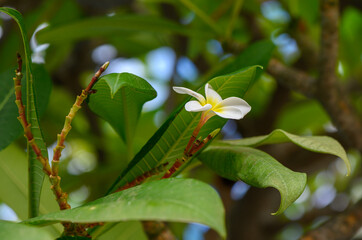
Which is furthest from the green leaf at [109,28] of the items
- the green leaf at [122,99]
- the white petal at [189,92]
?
the white petal at [189,92]

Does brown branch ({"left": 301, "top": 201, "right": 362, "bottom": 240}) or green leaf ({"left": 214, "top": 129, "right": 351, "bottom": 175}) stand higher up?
A: green leaf ({"left": 214, "top": 129, "right": 351, "bottom": 175})

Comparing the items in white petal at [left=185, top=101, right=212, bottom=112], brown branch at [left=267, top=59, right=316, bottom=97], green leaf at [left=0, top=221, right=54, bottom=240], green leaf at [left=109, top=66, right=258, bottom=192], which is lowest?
brown branch at [left=267, top=59, right=316, bottom=97]

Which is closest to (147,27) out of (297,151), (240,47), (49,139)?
(240,47)

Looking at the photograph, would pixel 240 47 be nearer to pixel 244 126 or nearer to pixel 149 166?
pixel 244 126

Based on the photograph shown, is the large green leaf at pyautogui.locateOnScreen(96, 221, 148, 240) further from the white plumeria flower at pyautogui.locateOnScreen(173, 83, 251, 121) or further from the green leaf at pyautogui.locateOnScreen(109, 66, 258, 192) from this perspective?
the white plumeria flower at pyautogui.locateOnScreen(173, 83, 251, 121)

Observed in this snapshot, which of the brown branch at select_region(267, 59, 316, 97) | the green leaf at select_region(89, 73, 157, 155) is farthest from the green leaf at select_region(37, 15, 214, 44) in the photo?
the green leaf at select_region(89, 73, 157, 155)

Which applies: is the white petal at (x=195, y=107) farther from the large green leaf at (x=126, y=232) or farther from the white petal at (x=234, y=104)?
the large green leaf at (x=126, y=232)

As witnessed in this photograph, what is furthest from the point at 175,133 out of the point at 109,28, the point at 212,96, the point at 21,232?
the point at 109,28
